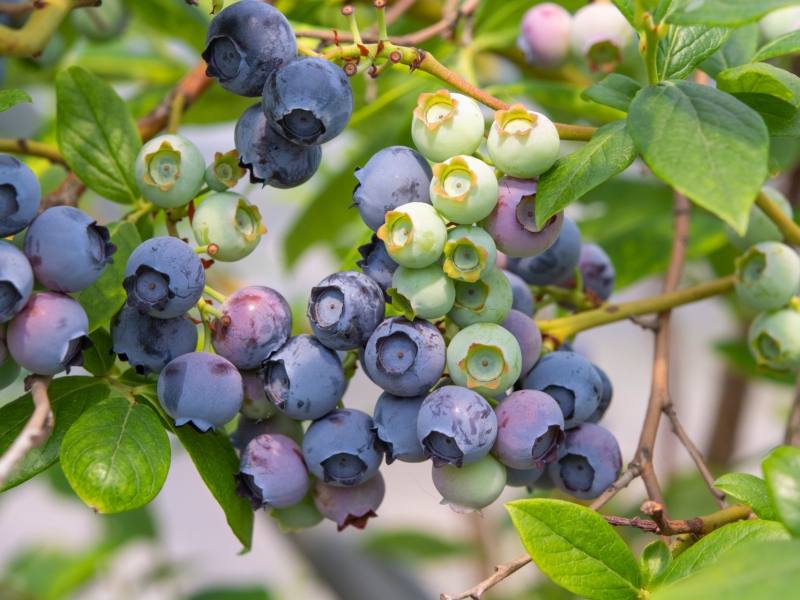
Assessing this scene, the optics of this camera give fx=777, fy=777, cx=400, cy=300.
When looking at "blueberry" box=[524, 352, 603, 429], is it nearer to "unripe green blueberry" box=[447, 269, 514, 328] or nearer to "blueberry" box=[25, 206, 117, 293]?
"unripe green blueberry" box=[447, 269, 514, 328]

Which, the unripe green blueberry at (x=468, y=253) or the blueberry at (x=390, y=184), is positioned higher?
the blueberry at (x=390, y=184)

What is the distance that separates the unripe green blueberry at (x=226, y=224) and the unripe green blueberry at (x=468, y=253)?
0.62 feet

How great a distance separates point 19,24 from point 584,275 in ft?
2.33

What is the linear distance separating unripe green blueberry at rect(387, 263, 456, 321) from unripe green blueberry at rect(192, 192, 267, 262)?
0.51ft

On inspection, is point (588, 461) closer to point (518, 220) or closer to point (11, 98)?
point (518, 220)

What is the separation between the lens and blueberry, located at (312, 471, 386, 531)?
715mm

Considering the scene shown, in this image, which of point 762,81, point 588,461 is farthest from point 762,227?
point 588,461

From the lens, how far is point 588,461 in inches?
27.8

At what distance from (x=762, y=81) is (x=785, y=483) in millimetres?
355

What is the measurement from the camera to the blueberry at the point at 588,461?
2.32 ft

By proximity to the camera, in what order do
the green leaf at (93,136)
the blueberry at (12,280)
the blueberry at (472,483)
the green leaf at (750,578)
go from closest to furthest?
1. the green leaf at (750,578)
2. the blueberry at (12,280)
3. the blueberry at (472,483)
4. the green leaf at (93,136)

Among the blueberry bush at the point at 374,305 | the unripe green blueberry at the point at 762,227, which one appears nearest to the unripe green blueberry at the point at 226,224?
the blueberry bush at the point at 374,305

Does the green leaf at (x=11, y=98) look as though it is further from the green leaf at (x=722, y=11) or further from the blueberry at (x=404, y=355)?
the green leaf at (x=722, y=11)

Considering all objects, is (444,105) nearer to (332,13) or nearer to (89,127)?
(89,127)
